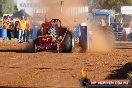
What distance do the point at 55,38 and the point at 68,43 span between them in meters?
0.60

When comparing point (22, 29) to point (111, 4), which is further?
point (111, 4)

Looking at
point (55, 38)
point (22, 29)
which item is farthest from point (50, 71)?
point (22, 29)

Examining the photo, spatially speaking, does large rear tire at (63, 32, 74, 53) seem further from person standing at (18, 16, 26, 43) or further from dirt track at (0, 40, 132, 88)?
person standing at (18, 16, 26, 43)

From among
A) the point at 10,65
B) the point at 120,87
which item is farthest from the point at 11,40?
the point at 120,87

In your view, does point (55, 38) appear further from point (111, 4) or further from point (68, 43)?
point (111, 4)

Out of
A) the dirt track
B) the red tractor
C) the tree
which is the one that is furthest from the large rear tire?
the tree

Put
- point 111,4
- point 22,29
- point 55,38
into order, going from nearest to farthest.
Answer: point 55,38, point 22,29, point 111,4

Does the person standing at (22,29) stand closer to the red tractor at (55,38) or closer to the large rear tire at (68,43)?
the red tractor at (55,38)

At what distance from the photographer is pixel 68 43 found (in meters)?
20.5

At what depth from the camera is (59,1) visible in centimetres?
2612

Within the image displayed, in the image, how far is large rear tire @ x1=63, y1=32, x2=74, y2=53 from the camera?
20.4 metres

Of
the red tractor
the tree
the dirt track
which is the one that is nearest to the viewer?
the dirt track

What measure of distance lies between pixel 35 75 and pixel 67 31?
8216mm

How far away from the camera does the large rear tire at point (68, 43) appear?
67.0 ft
